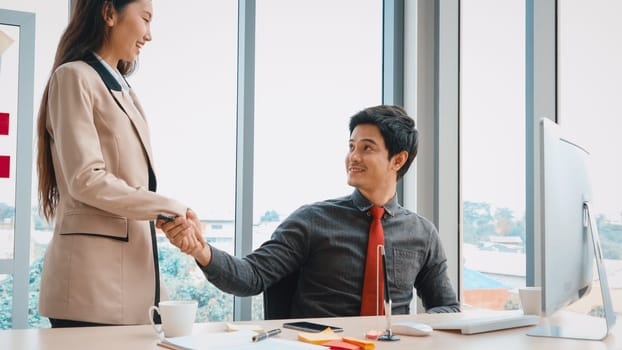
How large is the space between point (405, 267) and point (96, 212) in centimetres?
97

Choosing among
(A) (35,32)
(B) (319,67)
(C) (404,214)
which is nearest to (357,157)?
(C) (404,214)

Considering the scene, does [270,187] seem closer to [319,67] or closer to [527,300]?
[319,67]

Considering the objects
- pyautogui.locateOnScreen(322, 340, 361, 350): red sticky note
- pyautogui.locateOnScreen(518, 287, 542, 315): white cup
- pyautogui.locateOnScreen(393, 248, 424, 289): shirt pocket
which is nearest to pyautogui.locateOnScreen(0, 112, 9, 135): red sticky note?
pyautogui.locateOnScreen(393, 248, 424, 289): shirt pocket

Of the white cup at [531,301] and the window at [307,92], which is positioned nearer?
the white cup at [531,301]

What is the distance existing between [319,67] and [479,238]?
3.69 ft

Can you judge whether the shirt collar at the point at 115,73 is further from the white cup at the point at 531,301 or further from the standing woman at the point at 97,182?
the white cup at the point at 531,301

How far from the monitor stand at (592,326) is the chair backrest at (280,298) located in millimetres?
765

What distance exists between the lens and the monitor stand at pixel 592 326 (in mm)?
1485

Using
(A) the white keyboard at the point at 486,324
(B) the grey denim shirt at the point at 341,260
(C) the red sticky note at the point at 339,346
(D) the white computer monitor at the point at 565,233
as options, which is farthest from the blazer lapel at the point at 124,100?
(D) the white computer monitor at the point at 565,233

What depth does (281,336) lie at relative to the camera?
1.38 m

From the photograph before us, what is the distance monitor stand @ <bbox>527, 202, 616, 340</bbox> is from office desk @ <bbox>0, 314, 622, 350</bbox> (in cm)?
3

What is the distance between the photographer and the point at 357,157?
7.14 ft

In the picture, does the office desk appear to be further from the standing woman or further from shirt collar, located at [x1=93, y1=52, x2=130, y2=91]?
shirt collar, located at [x1=93, y1=52, x2=130, y2=91]

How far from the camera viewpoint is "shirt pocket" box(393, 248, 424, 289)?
2047mm
